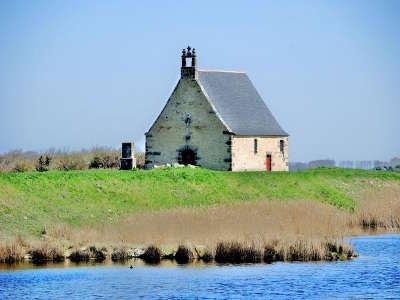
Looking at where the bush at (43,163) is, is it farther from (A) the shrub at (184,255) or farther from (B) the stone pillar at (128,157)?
(A) the shrub at (184,255)

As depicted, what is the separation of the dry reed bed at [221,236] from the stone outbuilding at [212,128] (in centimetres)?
1599

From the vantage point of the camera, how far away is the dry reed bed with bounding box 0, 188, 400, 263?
42.3 m

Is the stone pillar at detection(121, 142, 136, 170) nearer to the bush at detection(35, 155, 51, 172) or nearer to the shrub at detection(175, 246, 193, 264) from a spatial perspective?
the bush at detection(35, 155, 51, 172)

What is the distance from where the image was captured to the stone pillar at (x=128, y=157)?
72.8m

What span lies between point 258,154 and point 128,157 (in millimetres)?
9763

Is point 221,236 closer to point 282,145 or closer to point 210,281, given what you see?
point 210,281

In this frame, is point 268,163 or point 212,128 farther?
point 268,163

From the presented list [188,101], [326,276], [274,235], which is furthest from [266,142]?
[326,276]

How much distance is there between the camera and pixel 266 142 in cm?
7781

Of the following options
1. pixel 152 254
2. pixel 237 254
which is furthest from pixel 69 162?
pixel 237 254

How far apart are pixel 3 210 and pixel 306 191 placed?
25822 millimetres

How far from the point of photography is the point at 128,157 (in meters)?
73.4

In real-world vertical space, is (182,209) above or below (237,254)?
above

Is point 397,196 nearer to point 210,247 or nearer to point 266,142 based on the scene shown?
point 266,142
